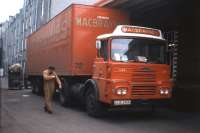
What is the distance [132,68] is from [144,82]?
0.59m

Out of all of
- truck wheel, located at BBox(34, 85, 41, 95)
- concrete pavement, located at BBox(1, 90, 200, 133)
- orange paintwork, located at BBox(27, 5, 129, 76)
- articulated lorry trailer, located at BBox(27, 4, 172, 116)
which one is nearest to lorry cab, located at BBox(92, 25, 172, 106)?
articulated lorry trailer, located at BBox(27, 4, 172, 116)

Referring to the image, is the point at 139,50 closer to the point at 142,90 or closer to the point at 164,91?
the point at 142,90

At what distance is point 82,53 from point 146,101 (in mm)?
3480

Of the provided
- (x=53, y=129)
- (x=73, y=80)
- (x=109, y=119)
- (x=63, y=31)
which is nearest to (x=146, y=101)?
(x=109, y=119)

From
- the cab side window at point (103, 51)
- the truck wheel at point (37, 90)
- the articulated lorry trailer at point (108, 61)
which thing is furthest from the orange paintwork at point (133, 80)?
the truck wheel at point (37, 90)

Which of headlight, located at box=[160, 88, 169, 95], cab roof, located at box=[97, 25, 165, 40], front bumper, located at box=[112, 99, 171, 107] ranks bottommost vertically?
front bumper, located at box=[112, 99, 171, 107]

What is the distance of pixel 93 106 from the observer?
44.0ft

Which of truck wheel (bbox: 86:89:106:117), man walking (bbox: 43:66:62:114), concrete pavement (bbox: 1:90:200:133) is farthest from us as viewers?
man walking (bbox: 43:66:62:114)

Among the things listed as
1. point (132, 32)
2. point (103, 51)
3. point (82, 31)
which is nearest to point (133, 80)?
point (103, 51)

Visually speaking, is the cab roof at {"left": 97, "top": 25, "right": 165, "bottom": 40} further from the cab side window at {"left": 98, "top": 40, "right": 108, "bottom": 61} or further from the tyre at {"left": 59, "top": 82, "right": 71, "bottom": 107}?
the tyre at {"left": 59, "top": 82, "right": 71, "bottom": 107}

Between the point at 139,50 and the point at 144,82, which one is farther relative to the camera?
the point at 139,50

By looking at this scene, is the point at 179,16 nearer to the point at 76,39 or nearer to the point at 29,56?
the point at 76,39

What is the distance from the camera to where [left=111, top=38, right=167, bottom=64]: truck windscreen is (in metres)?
12.7

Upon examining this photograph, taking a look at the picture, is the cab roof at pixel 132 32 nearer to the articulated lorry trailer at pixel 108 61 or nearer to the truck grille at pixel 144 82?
the articulated lorry trailer at pixel 108 61
